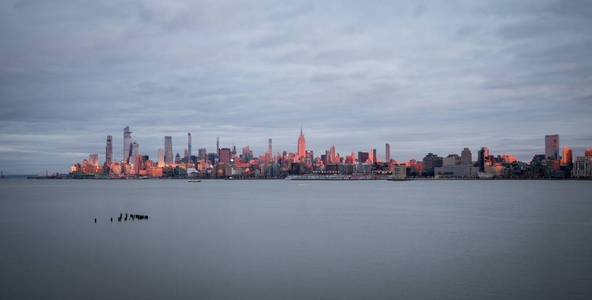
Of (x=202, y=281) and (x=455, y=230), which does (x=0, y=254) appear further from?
(x=455, y=230)

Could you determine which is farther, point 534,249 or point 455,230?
point 455,230

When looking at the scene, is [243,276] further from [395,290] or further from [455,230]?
[455,230]

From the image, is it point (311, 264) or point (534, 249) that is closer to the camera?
point (311, 264)

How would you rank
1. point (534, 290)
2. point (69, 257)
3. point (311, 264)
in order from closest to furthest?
point (534, 290) → point (311, 264) → point (69, 257)

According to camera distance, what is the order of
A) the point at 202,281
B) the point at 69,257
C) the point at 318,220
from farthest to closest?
the point at 318,220 → the point at 69,257 → the point at 202,281

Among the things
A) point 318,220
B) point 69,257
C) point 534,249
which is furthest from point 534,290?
point 318,220

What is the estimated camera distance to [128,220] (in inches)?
2325

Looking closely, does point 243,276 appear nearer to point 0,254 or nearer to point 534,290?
point 534,290

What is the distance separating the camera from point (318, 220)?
191ft

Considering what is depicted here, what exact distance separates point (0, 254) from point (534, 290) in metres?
38.0

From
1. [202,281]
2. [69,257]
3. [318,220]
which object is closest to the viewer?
[202,281]

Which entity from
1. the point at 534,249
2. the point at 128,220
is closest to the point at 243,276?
the point at 534,249

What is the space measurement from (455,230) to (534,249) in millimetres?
12264

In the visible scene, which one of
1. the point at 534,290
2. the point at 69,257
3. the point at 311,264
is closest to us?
the point at 534,290
